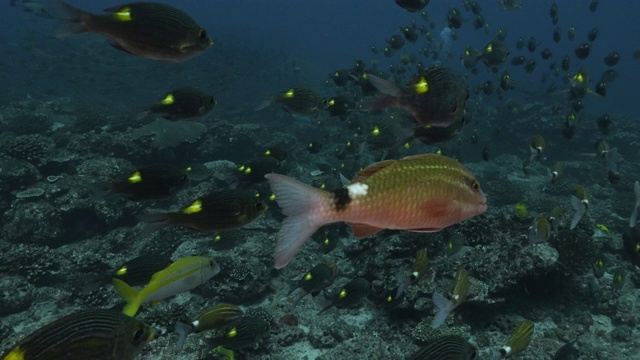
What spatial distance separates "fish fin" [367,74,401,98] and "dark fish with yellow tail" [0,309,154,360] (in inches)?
98.9

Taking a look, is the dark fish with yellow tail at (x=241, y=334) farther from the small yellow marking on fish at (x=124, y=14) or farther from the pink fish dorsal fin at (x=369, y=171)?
the small yellow marking on fish at (x=124, y=14)

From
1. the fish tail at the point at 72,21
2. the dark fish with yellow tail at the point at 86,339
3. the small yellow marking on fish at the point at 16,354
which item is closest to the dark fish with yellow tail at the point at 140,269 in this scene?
the dark fish with yellow tail at the point at 86,339

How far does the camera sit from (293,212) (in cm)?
192

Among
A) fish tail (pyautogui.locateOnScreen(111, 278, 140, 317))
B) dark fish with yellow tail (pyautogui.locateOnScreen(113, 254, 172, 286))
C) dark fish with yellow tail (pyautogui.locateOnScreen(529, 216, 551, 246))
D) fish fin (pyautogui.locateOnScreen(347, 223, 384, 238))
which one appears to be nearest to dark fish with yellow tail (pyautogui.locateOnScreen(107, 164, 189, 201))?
dark fish with yellow tail (pyautogui.locateOnScreen(113, 254, 172, 286))

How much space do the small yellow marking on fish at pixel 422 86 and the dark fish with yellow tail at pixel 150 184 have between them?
2863mm

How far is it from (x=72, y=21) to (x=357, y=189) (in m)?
2.67

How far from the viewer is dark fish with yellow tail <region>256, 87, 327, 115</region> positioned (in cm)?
704

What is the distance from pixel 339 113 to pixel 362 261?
A: 333 cm

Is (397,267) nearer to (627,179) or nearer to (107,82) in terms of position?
(627,179)

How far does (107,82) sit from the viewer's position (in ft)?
106

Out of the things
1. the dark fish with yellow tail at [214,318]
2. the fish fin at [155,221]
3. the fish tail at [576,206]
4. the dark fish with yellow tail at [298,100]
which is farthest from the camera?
the dark fish with yellow tail at [298,100]

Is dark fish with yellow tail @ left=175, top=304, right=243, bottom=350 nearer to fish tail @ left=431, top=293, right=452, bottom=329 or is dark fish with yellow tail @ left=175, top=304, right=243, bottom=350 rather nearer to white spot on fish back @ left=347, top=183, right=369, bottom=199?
fish tail @ left=431, top=293, right=452, bottom=329

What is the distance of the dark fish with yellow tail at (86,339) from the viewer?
2293 mm

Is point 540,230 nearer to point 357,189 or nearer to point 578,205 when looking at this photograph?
point 578,205
